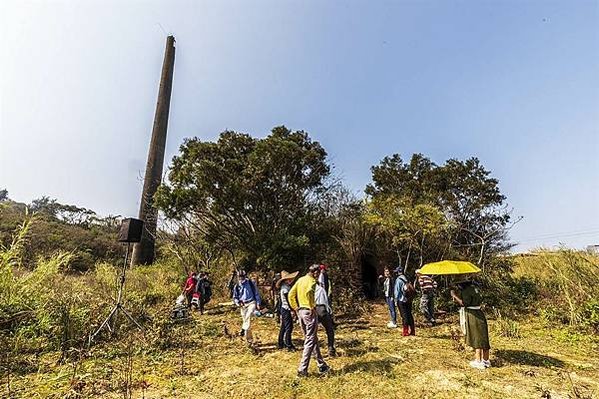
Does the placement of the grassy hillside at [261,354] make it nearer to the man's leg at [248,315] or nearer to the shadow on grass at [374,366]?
the shadow on grass at [374,366]

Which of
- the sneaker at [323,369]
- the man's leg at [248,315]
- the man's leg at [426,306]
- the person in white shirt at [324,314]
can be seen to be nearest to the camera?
the sneaker at [323,369]

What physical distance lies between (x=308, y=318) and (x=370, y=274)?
825 centimetres

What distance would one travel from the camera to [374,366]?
6.34 metres

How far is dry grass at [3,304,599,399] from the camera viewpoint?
17.3ft

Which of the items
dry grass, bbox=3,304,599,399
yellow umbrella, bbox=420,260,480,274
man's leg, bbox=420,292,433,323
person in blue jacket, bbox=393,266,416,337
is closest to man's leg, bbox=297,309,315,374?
dry grass, bbox=3,304,599,399

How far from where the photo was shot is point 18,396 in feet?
16.7

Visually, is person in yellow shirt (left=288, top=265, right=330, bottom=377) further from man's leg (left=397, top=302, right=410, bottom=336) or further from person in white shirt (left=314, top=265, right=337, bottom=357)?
man's leg (left=397, top=302, right=410, bottom=336)

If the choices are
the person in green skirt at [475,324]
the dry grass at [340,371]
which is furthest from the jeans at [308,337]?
the person in green skirt at [475,324]

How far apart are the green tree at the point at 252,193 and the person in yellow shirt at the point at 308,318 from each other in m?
5.14

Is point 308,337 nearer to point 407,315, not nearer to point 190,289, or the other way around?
point 407,315

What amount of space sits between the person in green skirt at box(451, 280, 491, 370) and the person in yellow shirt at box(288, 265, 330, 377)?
2.61m

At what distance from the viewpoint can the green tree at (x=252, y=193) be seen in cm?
1159

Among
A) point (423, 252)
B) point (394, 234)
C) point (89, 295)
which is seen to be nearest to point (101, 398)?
point (89, 295)

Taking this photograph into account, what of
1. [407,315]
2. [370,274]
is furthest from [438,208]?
[407,315]
